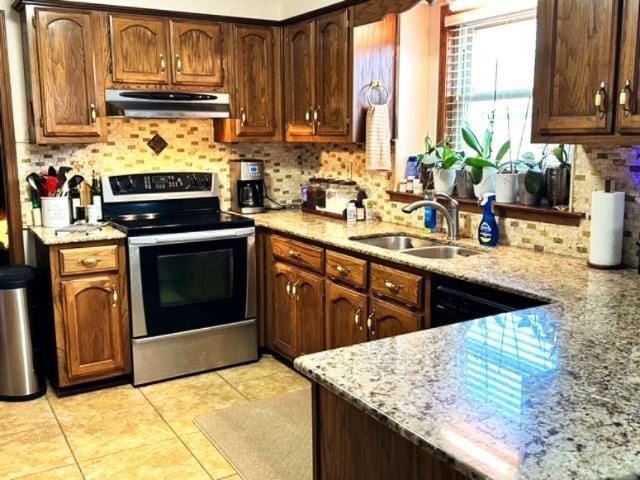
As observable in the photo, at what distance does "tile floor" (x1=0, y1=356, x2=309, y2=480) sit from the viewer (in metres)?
2.76

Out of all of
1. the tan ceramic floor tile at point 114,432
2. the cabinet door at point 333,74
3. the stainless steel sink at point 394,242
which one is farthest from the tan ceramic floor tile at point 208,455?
the cabinet door at point 333,74

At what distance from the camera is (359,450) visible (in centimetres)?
154

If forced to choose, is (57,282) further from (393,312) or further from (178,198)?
(393,312)

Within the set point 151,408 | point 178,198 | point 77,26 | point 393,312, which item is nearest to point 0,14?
point 77,26

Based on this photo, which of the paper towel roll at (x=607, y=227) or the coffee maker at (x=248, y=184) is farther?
the coffee maker at (x=248, y=184)

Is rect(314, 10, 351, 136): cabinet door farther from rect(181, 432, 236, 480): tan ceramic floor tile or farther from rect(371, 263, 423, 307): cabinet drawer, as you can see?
rect(181, 432, 236, 480): tan ceramic floor tile

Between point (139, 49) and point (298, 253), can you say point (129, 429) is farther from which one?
point (139, 49)

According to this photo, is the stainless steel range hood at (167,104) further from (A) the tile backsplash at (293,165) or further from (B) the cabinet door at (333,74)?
(B) the cabinet door at (333,74)

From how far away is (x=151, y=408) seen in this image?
3.41 m

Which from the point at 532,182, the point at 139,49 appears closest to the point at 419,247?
the point at 532,182

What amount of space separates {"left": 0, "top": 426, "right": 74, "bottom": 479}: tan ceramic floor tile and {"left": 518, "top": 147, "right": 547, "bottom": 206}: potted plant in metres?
2.45

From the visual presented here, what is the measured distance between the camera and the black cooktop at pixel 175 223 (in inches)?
143

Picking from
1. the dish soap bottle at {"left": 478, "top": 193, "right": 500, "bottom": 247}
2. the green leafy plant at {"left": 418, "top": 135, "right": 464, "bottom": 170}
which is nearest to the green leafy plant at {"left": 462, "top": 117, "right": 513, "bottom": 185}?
the green leafy plant at {"left": 418, "top": 135, "right": 464, "bottom": 170}

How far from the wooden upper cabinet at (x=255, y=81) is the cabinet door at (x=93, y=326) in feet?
4.54
